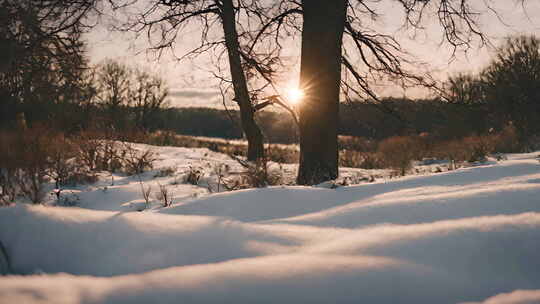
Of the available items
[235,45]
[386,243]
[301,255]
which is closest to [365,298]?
[301,255]

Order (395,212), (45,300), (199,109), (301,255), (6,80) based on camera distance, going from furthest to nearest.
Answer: (199,109)
(6,80)
(395,212)
(301,255)
(45,300)

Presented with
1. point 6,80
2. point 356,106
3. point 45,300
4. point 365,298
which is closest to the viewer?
point 45,300

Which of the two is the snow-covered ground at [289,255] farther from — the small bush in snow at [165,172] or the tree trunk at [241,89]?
the tree trunk at [241,89]

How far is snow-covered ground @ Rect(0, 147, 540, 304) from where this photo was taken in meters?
0.95

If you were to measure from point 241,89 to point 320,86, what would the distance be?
13.1 ft

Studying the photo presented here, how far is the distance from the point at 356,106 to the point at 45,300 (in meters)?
5.60

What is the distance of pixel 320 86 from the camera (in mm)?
4445

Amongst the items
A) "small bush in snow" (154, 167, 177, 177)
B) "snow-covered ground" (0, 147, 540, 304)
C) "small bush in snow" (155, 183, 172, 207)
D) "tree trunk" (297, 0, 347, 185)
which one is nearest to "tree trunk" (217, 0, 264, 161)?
"small bush in snow" (154, 167, 177, 177)

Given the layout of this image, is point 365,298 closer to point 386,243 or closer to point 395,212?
point 386,243

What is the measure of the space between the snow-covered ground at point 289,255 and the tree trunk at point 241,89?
231 inches

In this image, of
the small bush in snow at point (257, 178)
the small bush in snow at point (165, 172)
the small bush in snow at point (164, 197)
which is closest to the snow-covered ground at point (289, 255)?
the small bush in snow at point (164, 197)

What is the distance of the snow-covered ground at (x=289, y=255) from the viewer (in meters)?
0.95

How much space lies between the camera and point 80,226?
1.28 meters

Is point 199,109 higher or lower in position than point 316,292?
higher
